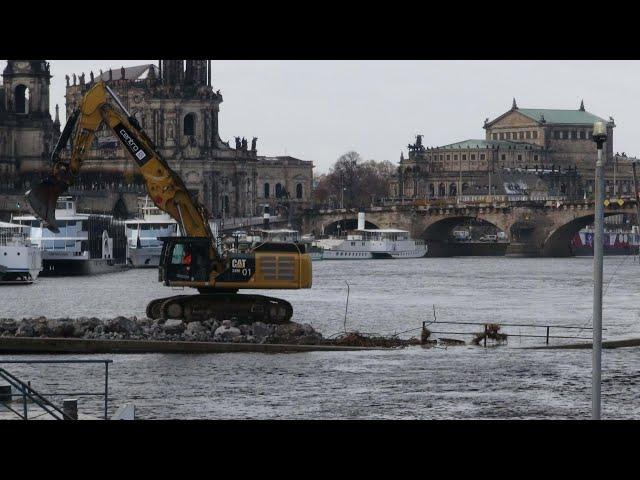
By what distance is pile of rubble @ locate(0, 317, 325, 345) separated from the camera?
139ft

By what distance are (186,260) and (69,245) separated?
59.3m

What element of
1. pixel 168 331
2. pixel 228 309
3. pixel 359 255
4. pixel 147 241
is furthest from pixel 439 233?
pixel 168 331

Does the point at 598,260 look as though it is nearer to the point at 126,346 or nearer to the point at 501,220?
the point at 126,346

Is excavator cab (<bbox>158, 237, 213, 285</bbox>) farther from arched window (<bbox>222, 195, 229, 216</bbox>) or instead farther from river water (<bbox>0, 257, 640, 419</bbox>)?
arched window (<bbox>222, 195, 229, 216</bbox>)

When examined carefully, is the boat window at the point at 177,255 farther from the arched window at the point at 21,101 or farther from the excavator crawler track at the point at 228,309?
the arched window at the point at 21,101

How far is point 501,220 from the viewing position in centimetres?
16800

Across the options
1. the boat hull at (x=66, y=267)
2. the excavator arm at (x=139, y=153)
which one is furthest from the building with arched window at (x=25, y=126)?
the excavator arm at (x=139, y=153)

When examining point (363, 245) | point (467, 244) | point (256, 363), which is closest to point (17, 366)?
point (256, 363)

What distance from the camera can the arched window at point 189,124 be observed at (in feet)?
570

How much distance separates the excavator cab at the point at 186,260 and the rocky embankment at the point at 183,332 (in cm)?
199

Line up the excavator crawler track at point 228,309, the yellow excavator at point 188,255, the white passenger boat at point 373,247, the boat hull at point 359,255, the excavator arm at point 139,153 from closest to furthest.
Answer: the yellow excavator at point 188,255 < the excavator crawler track at point 228,309 < the excavator arm at point 139,153 < the boat hull at point 359,255 < the white passenger boat at point 373,247

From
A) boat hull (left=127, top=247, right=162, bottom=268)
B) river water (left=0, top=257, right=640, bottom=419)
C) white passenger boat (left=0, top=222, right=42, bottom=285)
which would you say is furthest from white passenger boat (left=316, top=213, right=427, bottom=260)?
river water (left=0, top=257, right=640, bottom=419)
